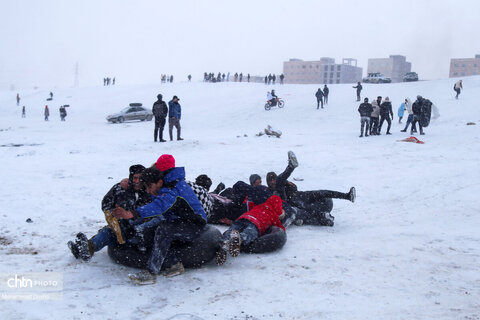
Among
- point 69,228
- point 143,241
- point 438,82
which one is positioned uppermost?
point 438,82

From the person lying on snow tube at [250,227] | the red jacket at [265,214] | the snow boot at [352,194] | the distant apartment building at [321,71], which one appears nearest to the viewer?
the person lying on snow tube at [250,227]

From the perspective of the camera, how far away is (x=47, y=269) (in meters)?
4.22

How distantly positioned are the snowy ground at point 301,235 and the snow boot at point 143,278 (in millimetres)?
81

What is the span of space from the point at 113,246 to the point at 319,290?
234 cm

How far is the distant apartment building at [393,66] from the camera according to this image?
395ft

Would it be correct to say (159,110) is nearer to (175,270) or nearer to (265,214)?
(265,214)

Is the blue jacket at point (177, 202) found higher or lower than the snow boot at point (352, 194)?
higher

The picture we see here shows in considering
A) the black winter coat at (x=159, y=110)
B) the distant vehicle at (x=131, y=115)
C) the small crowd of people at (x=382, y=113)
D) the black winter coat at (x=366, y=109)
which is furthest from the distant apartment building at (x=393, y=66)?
the black winter coat at (x=159, y=110)

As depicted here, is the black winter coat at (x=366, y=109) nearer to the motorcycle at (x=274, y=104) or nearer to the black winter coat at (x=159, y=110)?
the black winter coat at (x=159, y=110)

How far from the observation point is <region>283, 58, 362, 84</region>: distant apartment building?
120250mm

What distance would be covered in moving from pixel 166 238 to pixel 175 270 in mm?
383

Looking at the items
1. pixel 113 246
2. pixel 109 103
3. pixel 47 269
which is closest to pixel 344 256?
pixel 113 246

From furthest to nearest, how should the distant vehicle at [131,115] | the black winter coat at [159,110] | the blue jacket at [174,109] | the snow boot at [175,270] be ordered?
the distant vehicle at [131,115] → the blue jacket at [174,109] → the black winter coat at [159,110] → the snow boot at [175,270]

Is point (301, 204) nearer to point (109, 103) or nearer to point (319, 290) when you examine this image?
point (319, 290)
